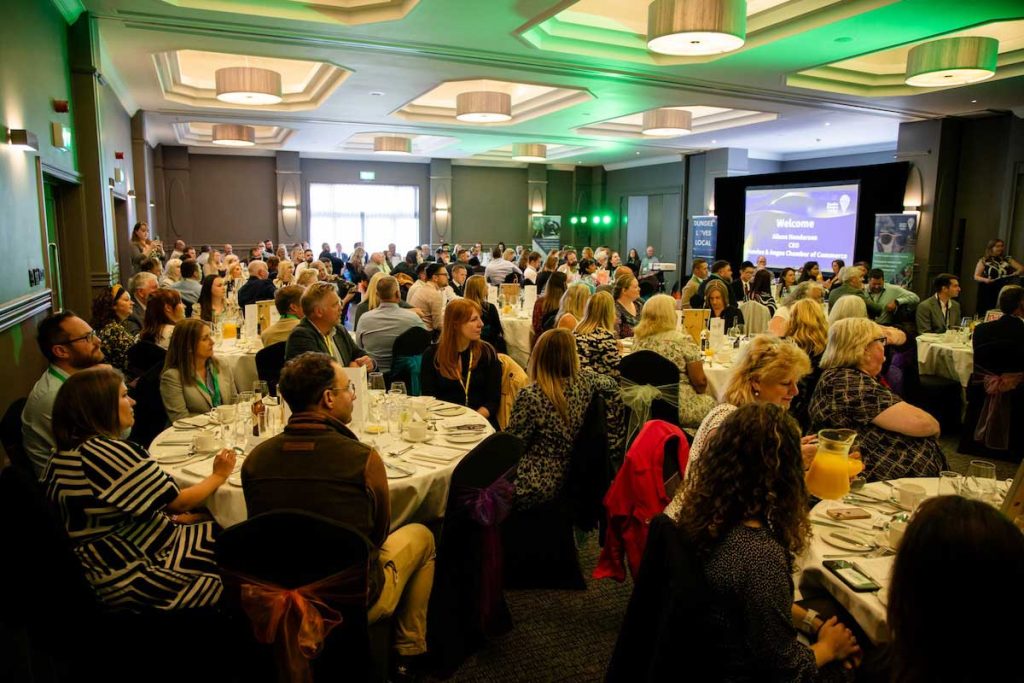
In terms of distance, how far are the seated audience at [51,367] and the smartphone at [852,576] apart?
3.05 meters

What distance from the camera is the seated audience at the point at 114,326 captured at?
4.54 m

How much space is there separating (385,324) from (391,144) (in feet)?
35.1

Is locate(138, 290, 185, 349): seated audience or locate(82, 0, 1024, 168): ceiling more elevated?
locate(82, 0, 1024, 168): ceiling

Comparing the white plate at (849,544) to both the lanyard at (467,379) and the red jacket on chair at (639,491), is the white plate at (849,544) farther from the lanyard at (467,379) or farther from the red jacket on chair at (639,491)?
the lanyard at (467,379)

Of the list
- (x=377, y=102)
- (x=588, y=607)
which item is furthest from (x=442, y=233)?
(x=588, y=607)

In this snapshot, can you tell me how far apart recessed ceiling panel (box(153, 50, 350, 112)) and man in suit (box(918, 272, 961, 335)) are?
6985 mm

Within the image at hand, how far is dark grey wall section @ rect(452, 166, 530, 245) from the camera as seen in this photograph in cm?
1959

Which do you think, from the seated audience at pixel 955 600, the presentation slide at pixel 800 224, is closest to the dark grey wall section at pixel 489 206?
the presentation slide at pixel 800 224

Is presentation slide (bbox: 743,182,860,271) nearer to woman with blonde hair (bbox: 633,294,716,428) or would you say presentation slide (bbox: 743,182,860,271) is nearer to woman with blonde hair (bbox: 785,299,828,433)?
woman with blonde hair (bbox: 785,299,828,433)

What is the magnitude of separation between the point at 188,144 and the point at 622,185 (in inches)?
443

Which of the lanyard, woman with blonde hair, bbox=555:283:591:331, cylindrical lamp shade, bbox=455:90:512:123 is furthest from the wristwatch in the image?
cylindrical lamp shade, bbox=455:90:512:123

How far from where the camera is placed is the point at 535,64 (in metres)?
7.64

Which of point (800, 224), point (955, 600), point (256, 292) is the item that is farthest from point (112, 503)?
point (800, 224)

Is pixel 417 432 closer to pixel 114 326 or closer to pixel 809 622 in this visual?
pixel 809 622
